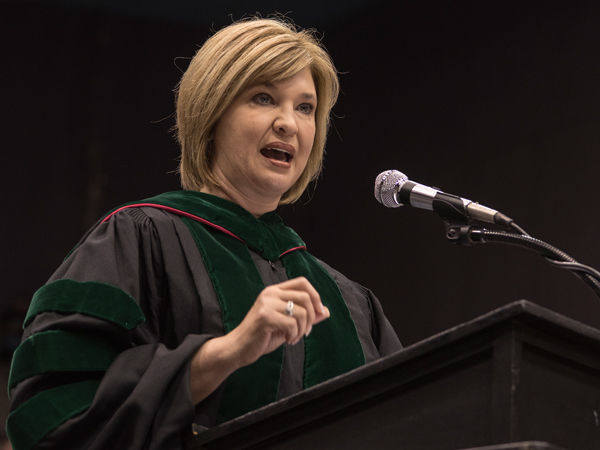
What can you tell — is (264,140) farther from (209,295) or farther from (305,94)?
(209,295)

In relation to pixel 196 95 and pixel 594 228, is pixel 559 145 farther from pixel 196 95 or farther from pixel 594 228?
pixel 196 95

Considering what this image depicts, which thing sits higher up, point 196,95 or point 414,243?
point 414,243

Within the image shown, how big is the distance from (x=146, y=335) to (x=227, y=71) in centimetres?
68

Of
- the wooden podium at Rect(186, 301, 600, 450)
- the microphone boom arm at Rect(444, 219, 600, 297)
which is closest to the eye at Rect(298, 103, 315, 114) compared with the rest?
the microphone boom arm at Rect(444, 219, 600, 297)

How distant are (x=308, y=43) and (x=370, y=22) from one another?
92.3 inches

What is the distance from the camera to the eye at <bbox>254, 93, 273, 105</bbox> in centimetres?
172

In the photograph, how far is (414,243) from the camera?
3775mm

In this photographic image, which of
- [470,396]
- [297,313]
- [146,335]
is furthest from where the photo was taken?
[146,335]

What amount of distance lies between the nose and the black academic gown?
1.00 ft

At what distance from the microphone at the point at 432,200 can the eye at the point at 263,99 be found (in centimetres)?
38

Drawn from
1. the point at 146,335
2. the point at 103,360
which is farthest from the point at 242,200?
the point at 103,360

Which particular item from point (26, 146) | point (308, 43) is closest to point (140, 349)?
point (308, 43)

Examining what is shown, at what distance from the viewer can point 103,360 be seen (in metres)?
1.24

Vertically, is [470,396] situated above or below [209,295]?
below
